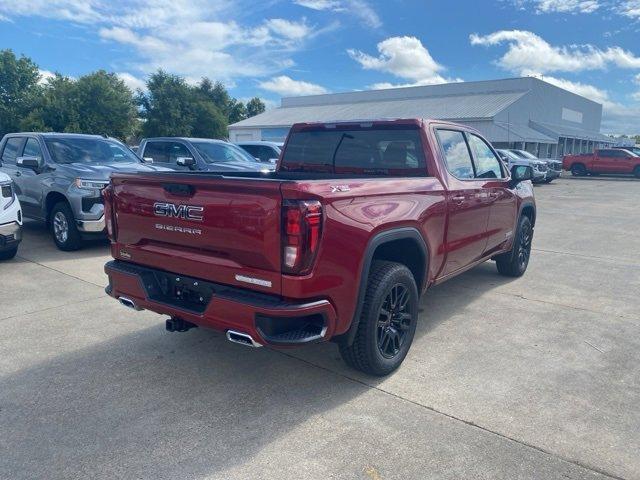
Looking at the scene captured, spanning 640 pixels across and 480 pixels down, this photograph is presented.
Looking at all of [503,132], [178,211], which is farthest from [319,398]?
[503,132]

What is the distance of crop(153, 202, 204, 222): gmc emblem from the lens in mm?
3230

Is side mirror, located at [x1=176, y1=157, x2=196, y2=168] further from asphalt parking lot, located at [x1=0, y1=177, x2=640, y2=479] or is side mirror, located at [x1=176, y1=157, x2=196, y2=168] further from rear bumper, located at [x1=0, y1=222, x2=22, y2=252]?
asphalt parking lot, located at [x1=0, y1=177, x2=640, y2=479]

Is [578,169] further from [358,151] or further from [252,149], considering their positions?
[358,151]

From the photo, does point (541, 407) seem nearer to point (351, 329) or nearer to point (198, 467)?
point (351, 329)

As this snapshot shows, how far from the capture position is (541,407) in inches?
133

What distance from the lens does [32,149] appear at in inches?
339

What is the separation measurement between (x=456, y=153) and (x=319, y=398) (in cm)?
267

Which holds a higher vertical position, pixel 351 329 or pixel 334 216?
pixel 334 216

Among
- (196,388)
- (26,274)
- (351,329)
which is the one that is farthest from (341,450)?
(26,274)

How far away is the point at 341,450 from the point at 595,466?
1.39 metres

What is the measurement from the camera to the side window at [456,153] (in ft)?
15.0

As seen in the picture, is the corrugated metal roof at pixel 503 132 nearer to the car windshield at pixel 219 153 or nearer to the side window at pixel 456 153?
the car windshield at pixel 219 153

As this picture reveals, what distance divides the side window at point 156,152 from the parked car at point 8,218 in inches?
169

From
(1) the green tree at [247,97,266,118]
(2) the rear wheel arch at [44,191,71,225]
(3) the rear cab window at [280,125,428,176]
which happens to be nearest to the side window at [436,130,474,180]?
(3) the rear cab window at [280,125,428,176]
